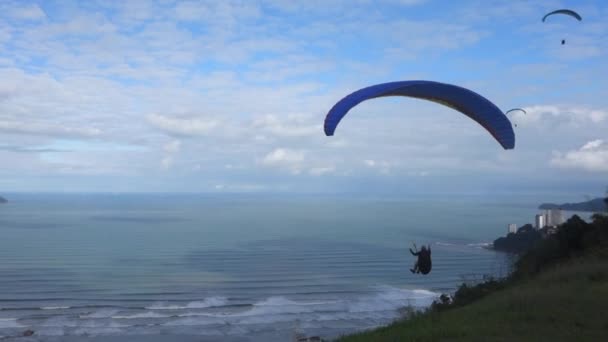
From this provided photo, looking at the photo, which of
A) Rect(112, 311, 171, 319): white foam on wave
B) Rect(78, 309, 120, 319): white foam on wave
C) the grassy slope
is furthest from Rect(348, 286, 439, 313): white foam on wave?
the grassy slope

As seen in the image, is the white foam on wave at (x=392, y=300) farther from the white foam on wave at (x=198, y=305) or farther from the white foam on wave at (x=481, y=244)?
the white foam on wave at (x=481, y=244)

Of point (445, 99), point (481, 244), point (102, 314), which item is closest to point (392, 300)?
point (102, 314)

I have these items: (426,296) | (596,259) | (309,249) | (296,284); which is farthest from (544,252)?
(309,249)

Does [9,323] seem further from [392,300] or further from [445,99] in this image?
[445,99]

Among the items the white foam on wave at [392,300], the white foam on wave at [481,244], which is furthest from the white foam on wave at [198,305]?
the white foam on wave at [481,244]

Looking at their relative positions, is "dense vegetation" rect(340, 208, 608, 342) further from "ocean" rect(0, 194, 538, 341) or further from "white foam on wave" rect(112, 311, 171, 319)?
"white foam on wave" rect(112, 311, 171, 319)
